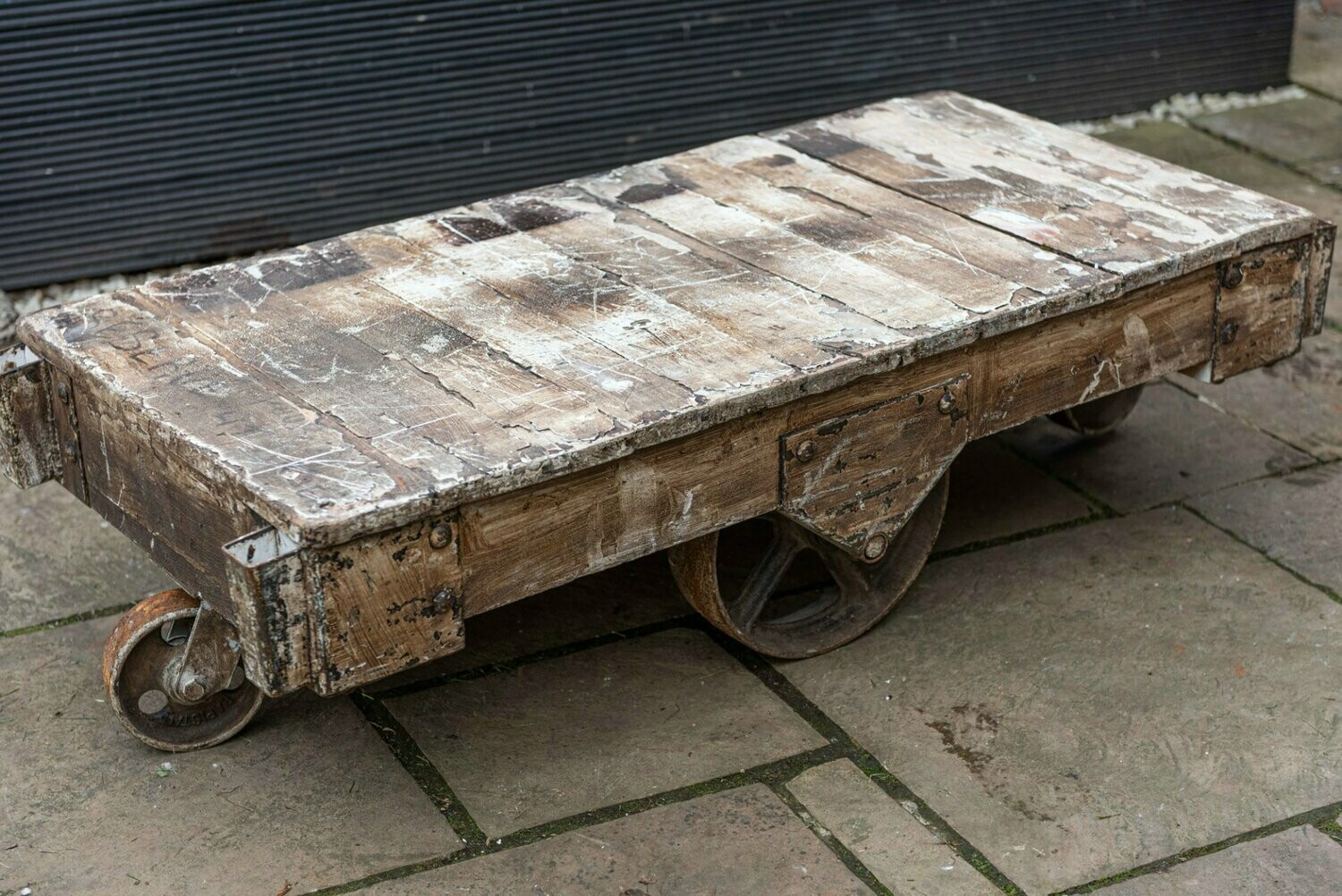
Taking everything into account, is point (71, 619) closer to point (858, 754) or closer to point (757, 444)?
point (757, 444)

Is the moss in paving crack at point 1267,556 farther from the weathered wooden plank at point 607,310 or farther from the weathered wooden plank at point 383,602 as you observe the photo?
the weathered wooden plank at point 383,602

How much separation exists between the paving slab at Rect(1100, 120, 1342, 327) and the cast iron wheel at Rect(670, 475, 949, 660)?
8.56 feet

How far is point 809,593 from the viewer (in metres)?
3.41

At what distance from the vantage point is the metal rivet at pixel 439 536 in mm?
2436

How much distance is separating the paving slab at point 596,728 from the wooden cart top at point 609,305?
2.07ft

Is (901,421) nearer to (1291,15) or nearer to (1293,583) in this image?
(1293,583)

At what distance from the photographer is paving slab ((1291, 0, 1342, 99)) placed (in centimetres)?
633

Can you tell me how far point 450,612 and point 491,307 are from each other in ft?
2.28

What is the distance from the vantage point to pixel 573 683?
3.13m

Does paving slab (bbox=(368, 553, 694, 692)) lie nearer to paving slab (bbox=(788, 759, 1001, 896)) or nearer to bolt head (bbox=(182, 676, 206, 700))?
bolt head (bbox=(182, 676, 206, 700))

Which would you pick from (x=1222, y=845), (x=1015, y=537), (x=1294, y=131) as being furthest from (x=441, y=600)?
(x=1294, y=131)

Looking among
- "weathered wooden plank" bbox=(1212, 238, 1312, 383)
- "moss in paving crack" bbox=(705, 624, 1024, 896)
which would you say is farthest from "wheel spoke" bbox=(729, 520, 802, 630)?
"weathered wooden plank" bbox=(1212, 238, 1312, 383)

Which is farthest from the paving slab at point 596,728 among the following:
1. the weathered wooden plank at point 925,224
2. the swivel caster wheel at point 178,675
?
the weathered wooden plank at point 925,224

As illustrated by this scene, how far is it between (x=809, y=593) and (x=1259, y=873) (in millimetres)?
1087
